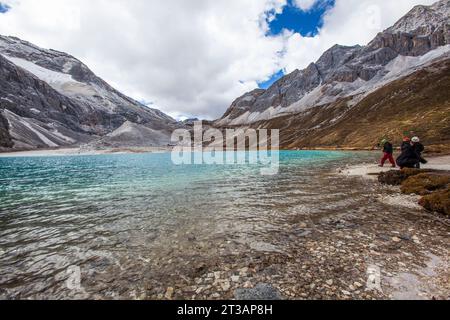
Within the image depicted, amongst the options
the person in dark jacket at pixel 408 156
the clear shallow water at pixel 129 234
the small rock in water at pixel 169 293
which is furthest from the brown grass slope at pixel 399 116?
the small rock in water at pixel 169 293

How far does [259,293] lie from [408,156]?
76.8 feet

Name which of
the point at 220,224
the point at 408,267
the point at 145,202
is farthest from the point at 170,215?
the point at 408,267

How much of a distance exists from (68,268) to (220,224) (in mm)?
6289

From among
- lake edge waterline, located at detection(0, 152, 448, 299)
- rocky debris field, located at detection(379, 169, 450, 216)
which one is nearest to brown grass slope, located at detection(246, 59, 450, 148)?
rocky debris field, located at detection(379, 169, 450, 216)

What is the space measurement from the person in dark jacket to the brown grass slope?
59.0 m

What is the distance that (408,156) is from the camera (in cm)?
2189

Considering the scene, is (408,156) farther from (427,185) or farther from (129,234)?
(129,234)

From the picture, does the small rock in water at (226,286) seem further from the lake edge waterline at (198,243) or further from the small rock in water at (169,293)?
the small rock in water at (169,293)

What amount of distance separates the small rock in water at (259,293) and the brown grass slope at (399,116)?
270 ft

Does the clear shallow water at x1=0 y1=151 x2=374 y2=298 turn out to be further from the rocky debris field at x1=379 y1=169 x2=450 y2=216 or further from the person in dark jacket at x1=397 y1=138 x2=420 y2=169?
the person in dark jacket at x1=397 y1=138 x2=420 y2=169

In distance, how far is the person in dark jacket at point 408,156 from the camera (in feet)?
70.5

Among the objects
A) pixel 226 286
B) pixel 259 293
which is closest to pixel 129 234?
pixel 226 286
